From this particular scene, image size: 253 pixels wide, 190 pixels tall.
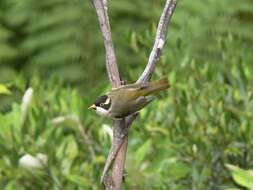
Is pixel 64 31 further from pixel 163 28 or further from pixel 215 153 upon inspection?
pixel 163 28

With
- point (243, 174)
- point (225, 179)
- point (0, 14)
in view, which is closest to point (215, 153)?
point (225, 179)

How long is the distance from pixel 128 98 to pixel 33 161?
807mm

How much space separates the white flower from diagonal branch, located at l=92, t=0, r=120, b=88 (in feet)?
2.75

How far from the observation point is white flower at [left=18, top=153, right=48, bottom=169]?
2.26 meters

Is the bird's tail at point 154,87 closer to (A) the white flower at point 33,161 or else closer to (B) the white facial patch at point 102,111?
(B) the white facial patch at point 102,111

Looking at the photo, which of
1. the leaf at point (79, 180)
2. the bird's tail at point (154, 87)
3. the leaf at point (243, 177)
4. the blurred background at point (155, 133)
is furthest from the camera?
the blurred background at point (155, 133)

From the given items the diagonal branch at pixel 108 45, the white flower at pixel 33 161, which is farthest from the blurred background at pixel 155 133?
the diagonal branch at pixel 108 45

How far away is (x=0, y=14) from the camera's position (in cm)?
683

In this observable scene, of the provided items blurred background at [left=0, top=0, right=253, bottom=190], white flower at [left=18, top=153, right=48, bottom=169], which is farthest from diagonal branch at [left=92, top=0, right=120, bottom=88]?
white flower at [left=18, top=153, right=48, bottom=169]

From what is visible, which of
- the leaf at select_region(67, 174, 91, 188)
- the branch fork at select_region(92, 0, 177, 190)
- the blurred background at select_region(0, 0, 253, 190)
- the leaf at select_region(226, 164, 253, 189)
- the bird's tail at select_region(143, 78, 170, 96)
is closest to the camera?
the branch fork at select_region(92, 0, 177, 190)

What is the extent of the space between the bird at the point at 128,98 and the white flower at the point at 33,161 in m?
0.72

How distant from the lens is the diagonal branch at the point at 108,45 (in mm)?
1476

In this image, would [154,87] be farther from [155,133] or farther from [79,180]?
[155,133]

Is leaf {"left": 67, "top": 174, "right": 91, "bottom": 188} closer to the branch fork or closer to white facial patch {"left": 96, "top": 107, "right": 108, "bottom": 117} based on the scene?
white facial patch {"left": 96, "top": 107, "right": 108, "bottom": 117}
